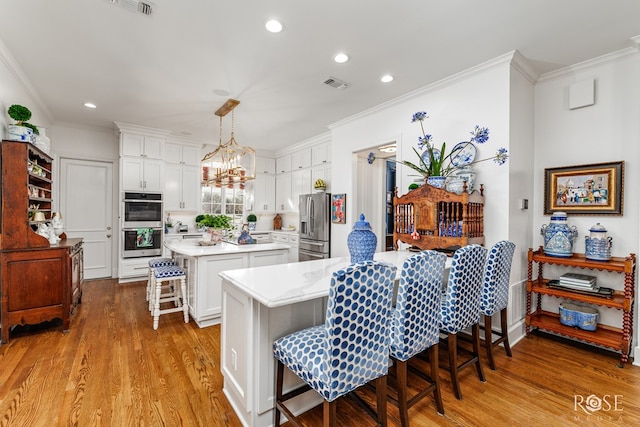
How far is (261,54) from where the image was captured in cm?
280

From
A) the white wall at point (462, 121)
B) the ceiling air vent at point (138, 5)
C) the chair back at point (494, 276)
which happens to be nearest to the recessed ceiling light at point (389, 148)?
the white wall at point (462, 121)

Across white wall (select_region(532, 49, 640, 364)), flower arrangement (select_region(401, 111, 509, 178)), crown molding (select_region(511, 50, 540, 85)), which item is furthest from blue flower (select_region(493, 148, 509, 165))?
crown molding (select_region(511, 50, 540, 85))

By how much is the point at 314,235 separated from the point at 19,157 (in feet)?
13.0

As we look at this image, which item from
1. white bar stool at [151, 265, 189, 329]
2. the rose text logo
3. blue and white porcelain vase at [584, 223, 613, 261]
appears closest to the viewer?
the rose text logo

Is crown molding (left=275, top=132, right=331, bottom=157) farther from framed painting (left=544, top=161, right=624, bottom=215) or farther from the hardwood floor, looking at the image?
the hardwood floor

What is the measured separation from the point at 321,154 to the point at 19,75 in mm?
4278

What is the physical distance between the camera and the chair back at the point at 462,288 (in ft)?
6.50

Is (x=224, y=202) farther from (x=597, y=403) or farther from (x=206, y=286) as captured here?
(x=597, y=403)

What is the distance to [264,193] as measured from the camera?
7176mm

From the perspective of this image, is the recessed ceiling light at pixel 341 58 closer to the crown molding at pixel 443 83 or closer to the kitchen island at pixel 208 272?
the crown molding at pixel 443 83

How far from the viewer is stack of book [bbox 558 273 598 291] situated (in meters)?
2.71

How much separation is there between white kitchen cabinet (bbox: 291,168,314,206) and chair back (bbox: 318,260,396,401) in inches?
190

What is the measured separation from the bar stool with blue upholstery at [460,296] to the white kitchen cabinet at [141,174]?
5.40 m

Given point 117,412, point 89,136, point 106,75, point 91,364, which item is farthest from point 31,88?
point 117,412
